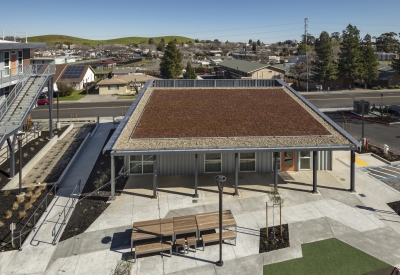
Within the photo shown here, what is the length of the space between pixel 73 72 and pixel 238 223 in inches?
2476

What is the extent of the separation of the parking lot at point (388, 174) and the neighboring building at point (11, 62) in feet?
92.4

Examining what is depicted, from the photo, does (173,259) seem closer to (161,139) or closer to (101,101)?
(161,139)

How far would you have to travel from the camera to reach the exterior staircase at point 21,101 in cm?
2028

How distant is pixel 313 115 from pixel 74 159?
18.4 m

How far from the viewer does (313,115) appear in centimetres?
2286

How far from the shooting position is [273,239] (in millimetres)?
13711

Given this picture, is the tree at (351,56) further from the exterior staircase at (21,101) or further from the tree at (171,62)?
the exterior staircase at (21,101)

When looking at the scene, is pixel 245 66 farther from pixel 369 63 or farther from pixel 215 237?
pixel 215 237

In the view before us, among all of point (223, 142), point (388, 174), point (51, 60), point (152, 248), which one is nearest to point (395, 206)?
point (388, 174)

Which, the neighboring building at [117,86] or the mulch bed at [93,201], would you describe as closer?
the mulch bed at [93,201]

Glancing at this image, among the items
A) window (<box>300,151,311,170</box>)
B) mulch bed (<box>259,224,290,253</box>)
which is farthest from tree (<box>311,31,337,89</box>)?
mulch bed (<box>259,224,290,253</box>)

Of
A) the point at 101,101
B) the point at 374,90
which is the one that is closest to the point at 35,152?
the point at 101,101

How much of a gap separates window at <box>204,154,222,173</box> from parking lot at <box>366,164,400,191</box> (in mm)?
10497

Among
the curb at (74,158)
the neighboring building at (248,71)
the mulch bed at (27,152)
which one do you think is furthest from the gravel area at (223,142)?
the neighboring building at (248,71)
